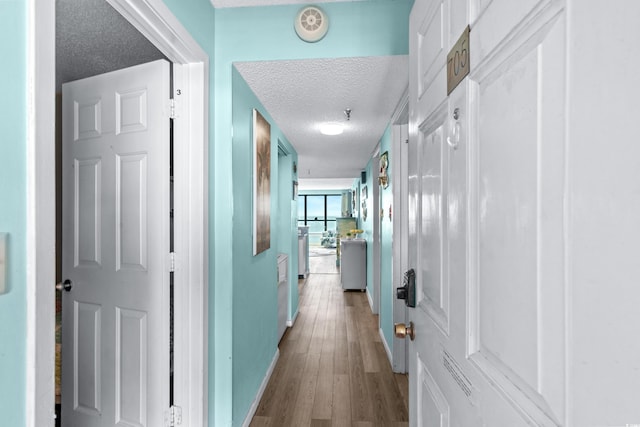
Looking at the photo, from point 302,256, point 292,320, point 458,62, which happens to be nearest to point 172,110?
point 458,62

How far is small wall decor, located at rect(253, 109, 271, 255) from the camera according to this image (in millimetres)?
2219

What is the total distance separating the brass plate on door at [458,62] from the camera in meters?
0.69

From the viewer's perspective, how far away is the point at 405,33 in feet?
5.59

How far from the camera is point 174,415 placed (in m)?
1.53

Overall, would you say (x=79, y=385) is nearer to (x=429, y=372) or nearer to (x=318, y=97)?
(x=429, y=372)

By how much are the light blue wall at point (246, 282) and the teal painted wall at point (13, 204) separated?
110 centimetres

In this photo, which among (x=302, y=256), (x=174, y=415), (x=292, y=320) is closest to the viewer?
(x=174, y=415)

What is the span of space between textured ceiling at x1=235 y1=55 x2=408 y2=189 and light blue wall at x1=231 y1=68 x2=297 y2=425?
0.56 ft

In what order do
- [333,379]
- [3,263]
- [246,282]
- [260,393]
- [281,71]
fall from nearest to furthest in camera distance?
1. [3,263]
2. [281,71]
3. [246,282]
4. [260,393]
5. [333,379]

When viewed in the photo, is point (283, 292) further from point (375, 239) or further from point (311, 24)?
point (311, 24)

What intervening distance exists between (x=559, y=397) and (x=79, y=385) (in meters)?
2.15

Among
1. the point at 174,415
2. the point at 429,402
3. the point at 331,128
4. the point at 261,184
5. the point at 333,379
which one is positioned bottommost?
the point at 333,379

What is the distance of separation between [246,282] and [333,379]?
1233 millimetres

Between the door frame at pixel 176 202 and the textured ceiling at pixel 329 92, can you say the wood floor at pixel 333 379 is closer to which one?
the door frame at pixel 176 202
